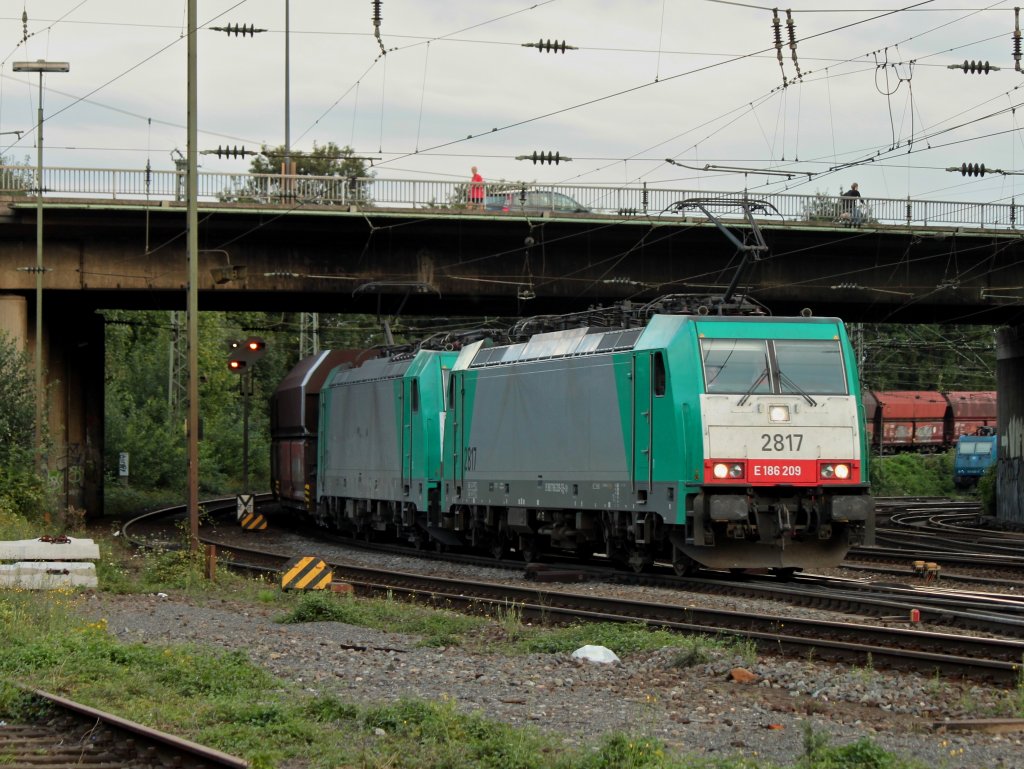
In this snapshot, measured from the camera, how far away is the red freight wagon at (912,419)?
6788cm

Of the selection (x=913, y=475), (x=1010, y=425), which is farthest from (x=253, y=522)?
(x=913, y=475)

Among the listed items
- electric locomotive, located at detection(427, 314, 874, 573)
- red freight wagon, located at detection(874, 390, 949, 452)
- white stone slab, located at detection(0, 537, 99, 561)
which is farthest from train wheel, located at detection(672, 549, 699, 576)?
red freight wagon, located at detection(874, 390, 949, 452)

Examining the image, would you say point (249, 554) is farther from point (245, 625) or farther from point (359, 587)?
point (245, 625)

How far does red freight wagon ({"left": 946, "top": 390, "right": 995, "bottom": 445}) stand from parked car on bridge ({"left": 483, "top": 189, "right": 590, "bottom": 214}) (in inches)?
1742

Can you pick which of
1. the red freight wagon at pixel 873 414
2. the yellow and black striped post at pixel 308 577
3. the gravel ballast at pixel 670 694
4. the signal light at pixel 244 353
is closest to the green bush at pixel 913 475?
the red freight wagon at pixel 873 414

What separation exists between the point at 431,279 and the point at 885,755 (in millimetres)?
26720

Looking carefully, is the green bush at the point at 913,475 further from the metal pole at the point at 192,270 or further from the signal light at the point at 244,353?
the metal pole at the point at 192,270

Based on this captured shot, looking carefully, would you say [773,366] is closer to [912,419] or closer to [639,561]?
[639,561]

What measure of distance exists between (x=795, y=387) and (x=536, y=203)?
1500cm

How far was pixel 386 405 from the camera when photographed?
28203mm

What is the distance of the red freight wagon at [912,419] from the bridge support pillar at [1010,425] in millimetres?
26749

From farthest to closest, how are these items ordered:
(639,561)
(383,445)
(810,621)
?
1. (383,445)
2. (639,561)
3. (810,621)

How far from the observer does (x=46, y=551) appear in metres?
19.1

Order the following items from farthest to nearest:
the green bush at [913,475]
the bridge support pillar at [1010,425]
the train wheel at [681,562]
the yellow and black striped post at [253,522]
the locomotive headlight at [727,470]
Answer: the green bush at [913,475] < the bridge support pillar at [1010,425] < the yellow and black striped post at [253,522] < the train wheel at [681,562] < the locomotive headlight at [727,470]
